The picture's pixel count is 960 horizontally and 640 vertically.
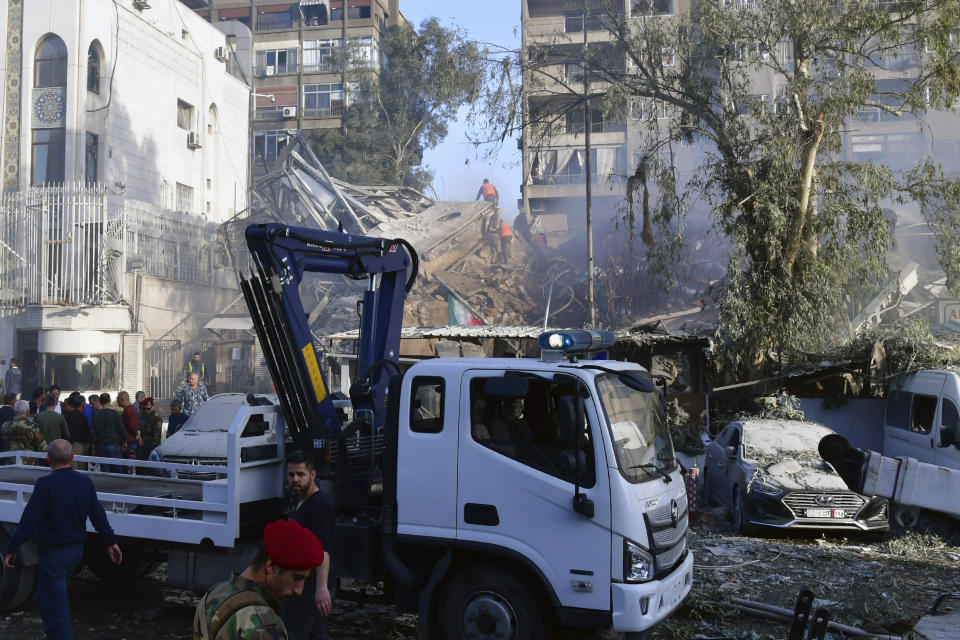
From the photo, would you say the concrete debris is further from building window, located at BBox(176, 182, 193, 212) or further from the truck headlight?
the truck headlight

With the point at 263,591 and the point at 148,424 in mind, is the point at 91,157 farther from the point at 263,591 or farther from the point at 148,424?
the point at 263,591

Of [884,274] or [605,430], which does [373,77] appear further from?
[605,430]

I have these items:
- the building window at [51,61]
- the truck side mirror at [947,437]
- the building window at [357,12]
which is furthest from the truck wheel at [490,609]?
the building window at [357,12]

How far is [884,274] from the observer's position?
1645cm

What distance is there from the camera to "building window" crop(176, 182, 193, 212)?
116 ft

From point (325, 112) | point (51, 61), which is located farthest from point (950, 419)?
point (325, 112)

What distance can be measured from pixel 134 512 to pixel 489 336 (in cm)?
1248

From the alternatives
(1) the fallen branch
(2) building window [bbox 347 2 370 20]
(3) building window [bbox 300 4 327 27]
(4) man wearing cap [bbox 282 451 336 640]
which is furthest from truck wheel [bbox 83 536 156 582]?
(3) building window [bbox 300 4 327 27]

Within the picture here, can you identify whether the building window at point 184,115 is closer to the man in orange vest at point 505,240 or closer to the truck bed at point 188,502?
the man in orange vest at point 505,240

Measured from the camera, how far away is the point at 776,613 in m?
6.96

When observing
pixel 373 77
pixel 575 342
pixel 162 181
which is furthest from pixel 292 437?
pixel 373 77

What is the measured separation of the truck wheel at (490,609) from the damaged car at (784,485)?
19.2 ft

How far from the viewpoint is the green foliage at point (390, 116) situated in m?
48.1

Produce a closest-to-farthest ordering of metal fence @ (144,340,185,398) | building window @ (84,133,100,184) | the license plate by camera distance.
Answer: the license plate
metal fence @ (144,340,185,398)
building window @ (84,133,100,184)
